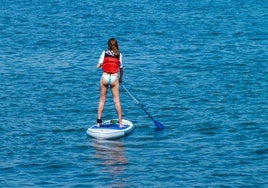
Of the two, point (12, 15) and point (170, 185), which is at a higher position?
point (12, 15)

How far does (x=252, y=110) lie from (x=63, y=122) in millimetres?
5570

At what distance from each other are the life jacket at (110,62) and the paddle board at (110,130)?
151 cm

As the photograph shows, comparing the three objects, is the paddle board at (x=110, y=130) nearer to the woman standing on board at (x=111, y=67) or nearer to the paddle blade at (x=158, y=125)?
the woman standing on board at (x=111, y=67)

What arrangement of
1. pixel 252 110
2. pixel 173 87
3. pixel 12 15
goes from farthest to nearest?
pixel 12 15 < pixel 173 87 < pixel 252 110

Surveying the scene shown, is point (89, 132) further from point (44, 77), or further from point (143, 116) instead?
point (44, 77)

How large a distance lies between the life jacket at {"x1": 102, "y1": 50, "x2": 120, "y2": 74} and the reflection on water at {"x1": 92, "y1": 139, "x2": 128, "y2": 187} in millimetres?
1844

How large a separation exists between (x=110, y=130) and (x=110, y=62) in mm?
1785

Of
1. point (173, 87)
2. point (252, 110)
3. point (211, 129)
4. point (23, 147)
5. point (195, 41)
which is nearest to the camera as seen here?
point (23, 147)

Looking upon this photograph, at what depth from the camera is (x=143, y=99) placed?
31.3 meters

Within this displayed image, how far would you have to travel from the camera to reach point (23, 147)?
25141 mm

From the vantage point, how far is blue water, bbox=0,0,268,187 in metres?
23.1

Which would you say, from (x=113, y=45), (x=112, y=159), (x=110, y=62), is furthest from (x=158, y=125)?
(x=112, y=159)

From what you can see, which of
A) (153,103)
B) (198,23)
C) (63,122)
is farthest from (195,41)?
(63,122)

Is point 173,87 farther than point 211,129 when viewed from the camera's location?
Yes
